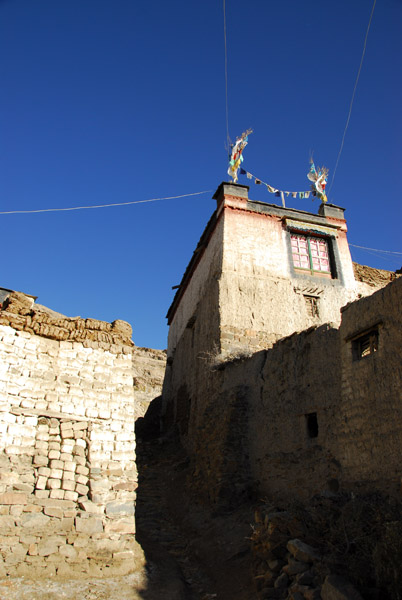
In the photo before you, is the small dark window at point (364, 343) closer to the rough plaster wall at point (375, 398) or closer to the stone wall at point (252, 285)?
the rough plaster wall at point (375, 398)

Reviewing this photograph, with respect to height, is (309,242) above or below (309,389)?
above

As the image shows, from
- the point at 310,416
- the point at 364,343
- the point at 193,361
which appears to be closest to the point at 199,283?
the point at 193,361

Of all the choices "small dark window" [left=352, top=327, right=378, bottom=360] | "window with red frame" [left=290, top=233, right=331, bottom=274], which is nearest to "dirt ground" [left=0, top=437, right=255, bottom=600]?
"small dark window" [left=352, top=327, right=378, bottom=360]

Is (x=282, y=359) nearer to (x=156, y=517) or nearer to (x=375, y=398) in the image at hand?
(x=375, y=398)

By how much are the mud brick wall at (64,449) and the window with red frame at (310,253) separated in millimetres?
8027

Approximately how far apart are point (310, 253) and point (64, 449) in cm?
1043

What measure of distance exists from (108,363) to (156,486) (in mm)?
4875

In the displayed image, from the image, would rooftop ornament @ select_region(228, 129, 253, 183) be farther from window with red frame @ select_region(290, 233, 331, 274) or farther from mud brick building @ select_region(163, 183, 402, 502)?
window with red frame @ select_region(290, 233, 331, 274)

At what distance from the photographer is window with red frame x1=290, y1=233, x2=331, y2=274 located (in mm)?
13672

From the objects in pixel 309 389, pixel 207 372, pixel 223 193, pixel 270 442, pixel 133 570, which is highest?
pixel 223 193

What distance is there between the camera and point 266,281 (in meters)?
12.6

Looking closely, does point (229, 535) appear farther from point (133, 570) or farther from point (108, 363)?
point (108, 363)

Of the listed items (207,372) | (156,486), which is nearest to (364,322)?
(207,372)

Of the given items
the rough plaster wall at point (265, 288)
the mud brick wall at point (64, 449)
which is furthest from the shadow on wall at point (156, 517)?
the rough plaster wall at point (265, 288)
